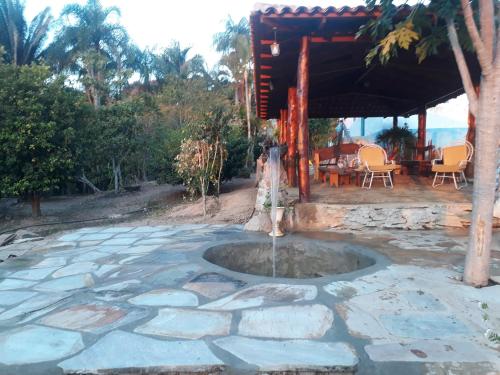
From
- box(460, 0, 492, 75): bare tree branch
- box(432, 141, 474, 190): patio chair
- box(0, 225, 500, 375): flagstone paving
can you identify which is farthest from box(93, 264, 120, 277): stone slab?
box(432, 141, 474, 190): patio chair

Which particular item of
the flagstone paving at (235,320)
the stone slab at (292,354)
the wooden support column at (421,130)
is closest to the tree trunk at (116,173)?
the flagstone paving at (235,320)

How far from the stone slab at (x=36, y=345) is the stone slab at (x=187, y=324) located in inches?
16.1

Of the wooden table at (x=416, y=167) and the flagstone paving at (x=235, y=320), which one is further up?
the wooden table at (x=416, y=167)

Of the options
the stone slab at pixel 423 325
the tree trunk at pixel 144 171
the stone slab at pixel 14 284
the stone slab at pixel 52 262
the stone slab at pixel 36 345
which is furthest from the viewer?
the tree trunk at pixel 144 171

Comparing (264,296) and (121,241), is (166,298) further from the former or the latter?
(121,241)

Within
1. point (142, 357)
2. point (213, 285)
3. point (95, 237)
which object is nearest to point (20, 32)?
point (95, 237)

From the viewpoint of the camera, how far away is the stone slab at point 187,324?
7.99 feet

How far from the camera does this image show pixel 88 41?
75.9ft

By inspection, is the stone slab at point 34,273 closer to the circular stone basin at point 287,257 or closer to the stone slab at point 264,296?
the circular stone basin at point 287,257

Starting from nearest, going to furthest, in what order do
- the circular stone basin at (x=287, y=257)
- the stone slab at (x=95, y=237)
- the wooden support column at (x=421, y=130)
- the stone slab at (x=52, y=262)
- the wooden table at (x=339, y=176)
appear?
the stone slab at (x=52, y=262) → the circular stone basin at (x=287, y=257) → the stone slab at (x=95, y=237) → the wooden table at (x=339, y=176) → the wooden support column at (x=421, y=130)

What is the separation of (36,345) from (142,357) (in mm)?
748

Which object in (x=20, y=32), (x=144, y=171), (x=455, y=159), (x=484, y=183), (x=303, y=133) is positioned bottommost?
(x=144, y=171)

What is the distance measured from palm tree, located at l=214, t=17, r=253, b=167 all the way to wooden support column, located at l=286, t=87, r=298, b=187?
15.0 meters

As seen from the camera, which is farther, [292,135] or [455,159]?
[292,135]
